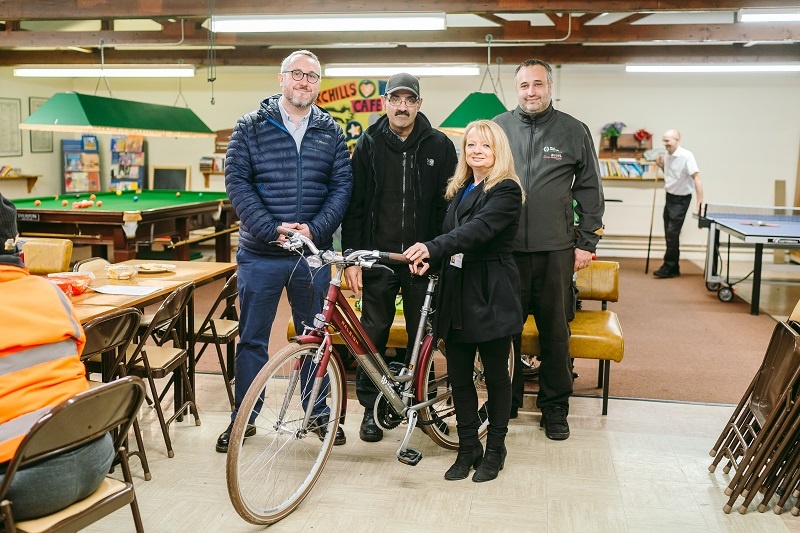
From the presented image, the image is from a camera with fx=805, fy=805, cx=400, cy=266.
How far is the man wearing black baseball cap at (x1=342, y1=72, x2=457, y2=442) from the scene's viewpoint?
146 inches

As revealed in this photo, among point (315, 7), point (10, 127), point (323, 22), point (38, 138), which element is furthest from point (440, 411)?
point (38, 138)

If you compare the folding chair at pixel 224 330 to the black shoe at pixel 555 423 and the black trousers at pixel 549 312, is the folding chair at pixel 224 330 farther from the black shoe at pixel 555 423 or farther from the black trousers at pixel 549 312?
the black shoe at pixel 555 423

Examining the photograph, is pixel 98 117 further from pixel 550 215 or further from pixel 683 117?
pixel 683 117

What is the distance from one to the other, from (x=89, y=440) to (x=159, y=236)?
580 cm

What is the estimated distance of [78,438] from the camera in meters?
2.16

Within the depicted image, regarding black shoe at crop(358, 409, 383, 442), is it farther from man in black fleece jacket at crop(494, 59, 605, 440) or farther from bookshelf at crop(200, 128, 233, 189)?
bookshelf at crop(200, 128, 233, 189)

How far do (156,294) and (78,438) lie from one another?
176 centimetres

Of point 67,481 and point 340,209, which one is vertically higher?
point 340,209

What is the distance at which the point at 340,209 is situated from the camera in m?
3.68

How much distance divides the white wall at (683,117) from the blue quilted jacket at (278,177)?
26.2 ft

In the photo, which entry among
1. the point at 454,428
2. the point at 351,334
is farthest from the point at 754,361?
the point at 351,334

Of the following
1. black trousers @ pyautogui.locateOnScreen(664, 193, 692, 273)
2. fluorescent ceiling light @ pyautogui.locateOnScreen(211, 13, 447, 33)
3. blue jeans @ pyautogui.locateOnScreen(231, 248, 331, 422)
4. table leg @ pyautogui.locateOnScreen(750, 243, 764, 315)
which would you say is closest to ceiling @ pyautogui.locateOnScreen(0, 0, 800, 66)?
fluorescent ceiling light @ pyautogui.locateOnScreen(211, 13, 447, 33)

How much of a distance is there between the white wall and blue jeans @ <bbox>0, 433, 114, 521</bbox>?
9588 millimetres

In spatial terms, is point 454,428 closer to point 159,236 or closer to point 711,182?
point 159,236
